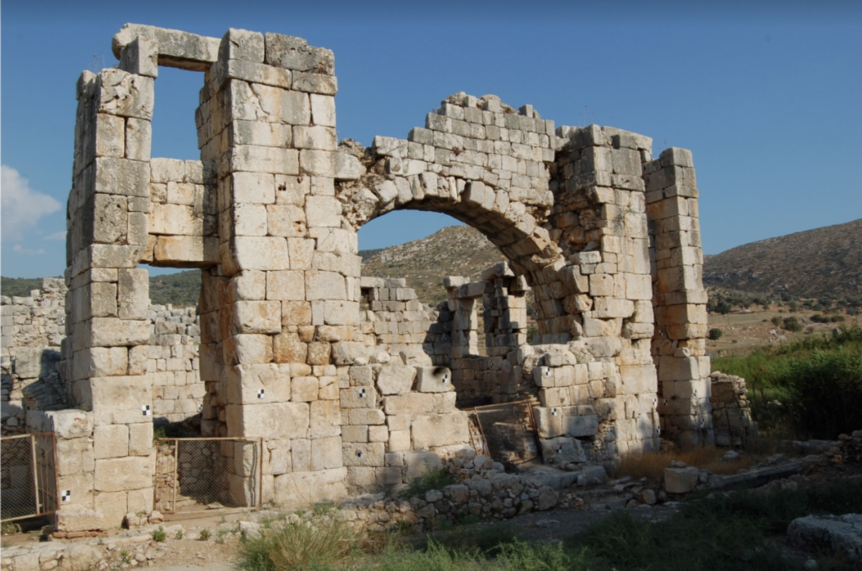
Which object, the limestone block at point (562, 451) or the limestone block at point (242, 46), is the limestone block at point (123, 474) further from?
the limestone block at point (562, 451)

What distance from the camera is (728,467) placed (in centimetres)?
1056

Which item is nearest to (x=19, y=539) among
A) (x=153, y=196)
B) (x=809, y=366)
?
(x=153, y=196)

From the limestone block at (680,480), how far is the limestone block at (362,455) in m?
3.52

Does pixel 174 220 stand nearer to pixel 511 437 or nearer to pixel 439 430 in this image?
pixel 439 430

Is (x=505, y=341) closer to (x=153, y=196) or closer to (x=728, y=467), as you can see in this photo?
(x=728, y=467)

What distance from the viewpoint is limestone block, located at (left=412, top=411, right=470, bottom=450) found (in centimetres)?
919

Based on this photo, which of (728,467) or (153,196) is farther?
(728,467)

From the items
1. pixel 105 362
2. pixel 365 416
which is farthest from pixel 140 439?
pixel 365 416

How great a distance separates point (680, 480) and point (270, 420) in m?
4.95

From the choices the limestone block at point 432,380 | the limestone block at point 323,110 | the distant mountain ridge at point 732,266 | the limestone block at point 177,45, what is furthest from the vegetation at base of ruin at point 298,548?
the distant mountain ridge at point 732,266

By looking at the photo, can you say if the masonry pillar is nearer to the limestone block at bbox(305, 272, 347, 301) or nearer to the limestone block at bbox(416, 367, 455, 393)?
the limestone block at bbox(305, 272, 347, 301)

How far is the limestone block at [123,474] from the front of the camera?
7367 mm

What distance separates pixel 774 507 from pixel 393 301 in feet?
33.1

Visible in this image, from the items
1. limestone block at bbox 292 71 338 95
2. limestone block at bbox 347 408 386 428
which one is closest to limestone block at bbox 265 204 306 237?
limestone block at bbox 292 71 338 95
